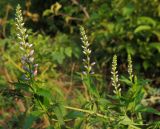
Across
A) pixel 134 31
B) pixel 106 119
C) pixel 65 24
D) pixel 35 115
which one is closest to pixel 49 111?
pixel 35 115

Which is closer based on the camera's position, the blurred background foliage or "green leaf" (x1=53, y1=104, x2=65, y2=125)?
"green leaf" (x1=53, y1=104, x2=65, y2=125)

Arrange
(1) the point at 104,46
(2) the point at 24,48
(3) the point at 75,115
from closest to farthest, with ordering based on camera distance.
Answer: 1. (2) the point at 24,48
2. (3) the point at 75,115
3. (1) the point at 104,46

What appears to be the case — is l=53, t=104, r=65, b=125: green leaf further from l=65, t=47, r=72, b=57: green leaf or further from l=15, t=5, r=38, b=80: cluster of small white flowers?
l=65, t=47, r=72, b=57: green leaf

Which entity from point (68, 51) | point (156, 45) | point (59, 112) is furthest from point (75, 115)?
point (156, 45)

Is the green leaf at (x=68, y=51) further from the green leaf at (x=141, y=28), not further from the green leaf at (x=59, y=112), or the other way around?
the green leaf at (x=59, y=112)

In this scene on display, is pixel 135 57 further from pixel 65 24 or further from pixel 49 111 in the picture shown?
pixel 49 111

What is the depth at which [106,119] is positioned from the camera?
2.21 m

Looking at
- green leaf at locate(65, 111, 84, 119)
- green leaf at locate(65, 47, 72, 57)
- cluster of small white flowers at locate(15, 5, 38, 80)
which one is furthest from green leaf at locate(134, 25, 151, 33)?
cluster of small white flowers at locate(15, 5, 38, 80)

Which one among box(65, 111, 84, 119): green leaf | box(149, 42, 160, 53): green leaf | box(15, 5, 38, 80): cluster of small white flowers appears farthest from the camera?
box(149, 42, 160, 53): green leaf

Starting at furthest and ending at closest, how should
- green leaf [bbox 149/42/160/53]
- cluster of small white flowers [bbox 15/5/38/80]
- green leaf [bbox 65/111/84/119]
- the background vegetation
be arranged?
green leaf [bbox 149/42/160/53]
the background vegetation
green leaf [bbox 65/111/84/119]
cluster of small white flowers [bbox 15/5/38/80]

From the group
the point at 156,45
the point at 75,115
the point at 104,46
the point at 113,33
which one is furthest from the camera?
the point at 104,46

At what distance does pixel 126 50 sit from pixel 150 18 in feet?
1.28

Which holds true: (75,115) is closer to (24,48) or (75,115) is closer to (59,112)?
(59,112)

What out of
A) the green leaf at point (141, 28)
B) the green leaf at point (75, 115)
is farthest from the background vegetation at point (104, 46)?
the green leaf at point (75, 115)
